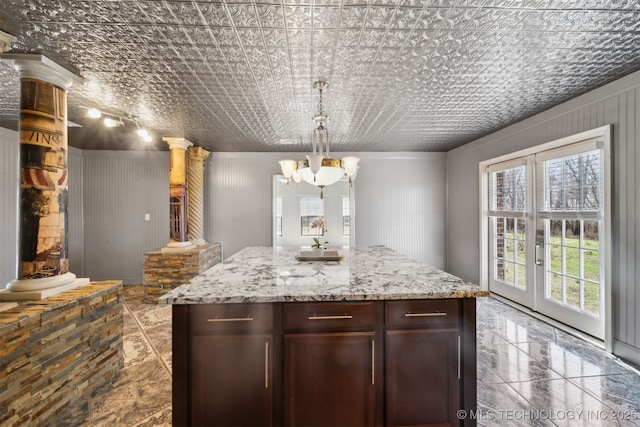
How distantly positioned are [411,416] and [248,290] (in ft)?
3.64

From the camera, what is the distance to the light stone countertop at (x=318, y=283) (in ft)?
4.75

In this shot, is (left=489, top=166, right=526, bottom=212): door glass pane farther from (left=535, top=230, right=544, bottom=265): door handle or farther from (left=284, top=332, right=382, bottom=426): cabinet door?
(left=284, top=332, right=382, bottom=426): cabinet door

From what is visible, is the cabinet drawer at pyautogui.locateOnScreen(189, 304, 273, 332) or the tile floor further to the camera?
the tile floor

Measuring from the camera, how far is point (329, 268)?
2.10 m

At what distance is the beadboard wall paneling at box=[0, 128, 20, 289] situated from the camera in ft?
12.4

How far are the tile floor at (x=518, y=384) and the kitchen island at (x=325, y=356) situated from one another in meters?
0.59

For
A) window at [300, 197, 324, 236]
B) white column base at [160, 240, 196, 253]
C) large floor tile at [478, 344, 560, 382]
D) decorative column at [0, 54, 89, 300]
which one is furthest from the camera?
window at [300, 197, 324, 236]

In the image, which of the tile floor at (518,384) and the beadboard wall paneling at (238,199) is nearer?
the tile floor at (518,384)

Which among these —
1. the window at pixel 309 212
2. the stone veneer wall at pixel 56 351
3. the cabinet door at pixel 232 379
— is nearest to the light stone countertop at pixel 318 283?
the cabinet door at pixel 232 379

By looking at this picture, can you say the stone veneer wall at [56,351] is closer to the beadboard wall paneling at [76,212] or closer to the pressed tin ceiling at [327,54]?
the pressed tin ceiling at [327,54]

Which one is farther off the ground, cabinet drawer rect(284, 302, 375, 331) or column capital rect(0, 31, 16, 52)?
column capital rect(0, 31, 16, 52)

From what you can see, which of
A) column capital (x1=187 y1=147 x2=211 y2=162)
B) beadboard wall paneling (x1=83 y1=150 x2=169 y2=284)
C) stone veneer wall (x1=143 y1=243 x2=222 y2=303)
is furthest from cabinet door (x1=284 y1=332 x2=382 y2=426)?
beadboard wall paneling (x1=83 y1=150 x2=169 y2=284)

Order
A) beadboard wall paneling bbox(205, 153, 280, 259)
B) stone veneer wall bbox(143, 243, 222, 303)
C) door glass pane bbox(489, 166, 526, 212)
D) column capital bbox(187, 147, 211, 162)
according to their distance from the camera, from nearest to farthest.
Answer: door glass pane bbox(489, 166, 526, 212) → stone veneer wall bbox(143, 243, 222, 303) → column capital bbox(187, 147, 211, 162) → beadboard wall paneling bbox(205, 153, 280, 259)

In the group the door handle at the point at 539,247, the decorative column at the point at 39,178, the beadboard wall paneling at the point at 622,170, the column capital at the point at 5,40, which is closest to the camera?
the column capital at the point at 5,40
